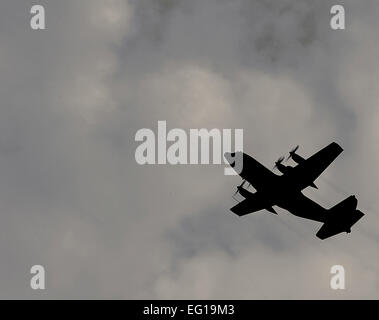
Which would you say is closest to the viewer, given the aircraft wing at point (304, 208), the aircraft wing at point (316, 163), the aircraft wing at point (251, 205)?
the aircraft wing at point (316, 163)

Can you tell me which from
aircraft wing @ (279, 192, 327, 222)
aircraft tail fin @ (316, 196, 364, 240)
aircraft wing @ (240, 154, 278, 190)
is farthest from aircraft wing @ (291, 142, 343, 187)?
aircraft tail fin @ (316, 196, 364, 240)

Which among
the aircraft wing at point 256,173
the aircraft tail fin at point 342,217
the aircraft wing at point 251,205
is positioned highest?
the aircraft wing at point 256,173

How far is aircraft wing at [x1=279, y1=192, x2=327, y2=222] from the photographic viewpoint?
76500 mm

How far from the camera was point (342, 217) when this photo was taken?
78.2m

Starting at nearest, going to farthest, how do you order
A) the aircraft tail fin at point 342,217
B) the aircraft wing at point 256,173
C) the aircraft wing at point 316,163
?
the aircraft wing at point 316,163 → the aircraft wing at point 256,173 → the aircraft tail fin at point 342,217

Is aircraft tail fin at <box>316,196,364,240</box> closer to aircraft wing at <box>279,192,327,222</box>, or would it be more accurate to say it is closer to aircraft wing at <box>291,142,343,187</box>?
aircraft wing at <box>279,192,327,222</box>

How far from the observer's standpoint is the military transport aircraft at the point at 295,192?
7256cm

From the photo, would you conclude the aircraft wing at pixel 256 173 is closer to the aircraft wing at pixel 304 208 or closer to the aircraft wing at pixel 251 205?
the aircraft wing at pixel 251 205

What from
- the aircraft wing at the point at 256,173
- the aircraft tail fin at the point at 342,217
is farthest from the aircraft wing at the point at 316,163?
the aircraft tail fin at the point at 342,217

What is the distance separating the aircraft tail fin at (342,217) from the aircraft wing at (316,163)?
282 inches

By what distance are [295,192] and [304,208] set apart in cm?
419

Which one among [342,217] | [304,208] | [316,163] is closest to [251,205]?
[304,208]

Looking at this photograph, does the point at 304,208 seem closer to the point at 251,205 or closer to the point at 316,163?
the point at 251,205
